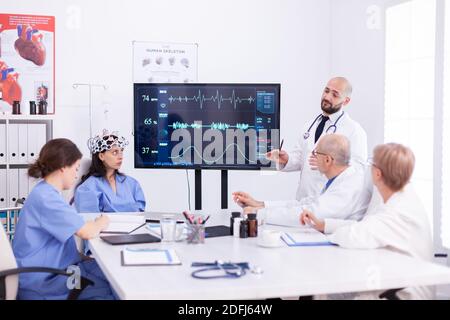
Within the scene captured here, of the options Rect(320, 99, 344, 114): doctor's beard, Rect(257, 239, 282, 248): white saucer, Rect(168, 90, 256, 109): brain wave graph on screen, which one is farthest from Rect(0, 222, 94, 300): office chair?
Rect(320, 99, 344, 114): doctor's beard

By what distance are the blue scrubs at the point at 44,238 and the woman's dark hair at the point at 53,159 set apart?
8 cm

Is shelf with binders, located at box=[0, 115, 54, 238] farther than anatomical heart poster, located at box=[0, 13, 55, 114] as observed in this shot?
No

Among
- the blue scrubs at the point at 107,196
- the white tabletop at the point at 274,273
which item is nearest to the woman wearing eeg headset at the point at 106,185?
the blue scrubs at the point at 107,196

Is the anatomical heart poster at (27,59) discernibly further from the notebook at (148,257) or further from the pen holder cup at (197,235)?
the notebook at (148,257)

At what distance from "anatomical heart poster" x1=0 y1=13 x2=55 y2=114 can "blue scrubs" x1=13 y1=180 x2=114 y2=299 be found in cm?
218

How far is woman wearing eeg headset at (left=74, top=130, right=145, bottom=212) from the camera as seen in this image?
3357mm

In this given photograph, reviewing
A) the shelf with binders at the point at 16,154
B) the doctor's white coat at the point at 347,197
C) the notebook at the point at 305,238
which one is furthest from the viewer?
the shelf with binders at the point at 16,154

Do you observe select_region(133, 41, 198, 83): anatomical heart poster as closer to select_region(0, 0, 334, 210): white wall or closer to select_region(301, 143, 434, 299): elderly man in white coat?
select_region(0, 0, 334, 210): white wall

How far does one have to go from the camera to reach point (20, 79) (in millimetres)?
4469

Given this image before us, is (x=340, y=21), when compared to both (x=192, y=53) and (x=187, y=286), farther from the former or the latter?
(x=187, y=286)

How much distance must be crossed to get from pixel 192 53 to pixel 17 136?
1.68m

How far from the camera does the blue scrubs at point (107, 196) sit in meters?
3.35

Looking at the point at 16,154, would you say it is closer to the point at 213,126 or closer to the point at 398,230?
the point at 213,126

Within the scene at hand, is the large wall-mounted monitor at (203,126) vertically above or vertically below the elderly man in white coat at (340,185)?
above
